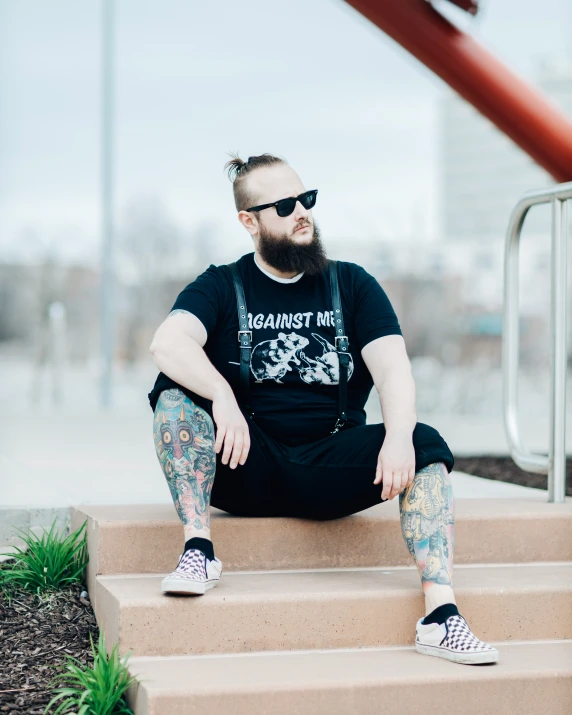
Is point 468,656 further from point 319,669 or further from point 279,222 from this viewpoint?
point 279,222

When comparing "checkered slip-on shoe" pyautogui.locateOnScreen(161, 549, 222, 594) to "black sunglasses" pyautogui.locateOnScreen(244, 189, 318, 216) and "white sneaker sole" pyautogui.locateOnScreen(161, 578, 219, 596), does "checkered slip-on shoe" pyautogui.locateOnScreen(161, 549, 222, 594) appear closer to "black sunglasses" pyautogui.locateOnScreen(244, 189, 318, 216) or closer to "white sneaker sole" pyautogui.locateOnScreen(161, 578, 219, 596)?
"white sneaker sole" pyautogui.locateOnScreen(161, 578, 219, 596)

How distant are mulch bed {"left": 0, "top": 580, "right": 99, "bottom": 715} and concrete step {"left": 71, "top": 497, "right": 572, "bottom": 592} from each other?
0.12 m

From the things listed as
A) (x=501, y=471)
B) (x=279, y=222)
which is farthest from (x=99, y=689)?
(x=501, y=471)

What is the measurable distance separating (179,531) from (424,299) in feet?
104

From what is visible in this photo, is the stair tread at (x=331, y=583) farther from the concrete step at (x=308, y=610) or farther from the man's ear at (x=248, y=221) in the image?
the man's ear at (x=248, y=221)

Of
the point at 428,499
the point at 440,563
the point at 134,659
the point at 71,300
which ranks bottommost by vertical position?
the point at 134,659

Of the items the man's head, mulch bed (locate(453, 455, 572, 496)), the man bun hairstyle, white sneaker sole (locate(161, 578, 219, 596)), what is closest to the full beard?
the man's head

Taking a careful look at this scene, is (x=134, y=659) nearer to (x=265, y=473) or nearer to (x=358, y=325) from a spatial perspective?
(x=265, y=473)

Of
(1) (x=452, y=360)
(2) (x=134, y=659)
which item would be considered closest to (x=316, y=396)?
(2) (x=134, y=659)

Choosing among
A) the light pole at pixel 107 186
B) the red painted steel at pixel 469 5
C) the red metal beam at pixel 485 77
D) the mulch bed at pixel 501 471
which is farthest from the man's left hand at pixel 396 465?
the light pole at pixel 107 186

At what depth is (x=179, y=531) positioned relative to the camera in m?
3.14

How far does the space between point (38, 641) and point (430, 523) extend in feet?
4.09

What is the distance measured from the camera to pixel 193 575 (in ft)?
9.06

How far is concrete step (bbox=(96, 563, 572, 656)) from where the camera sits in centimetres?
273
